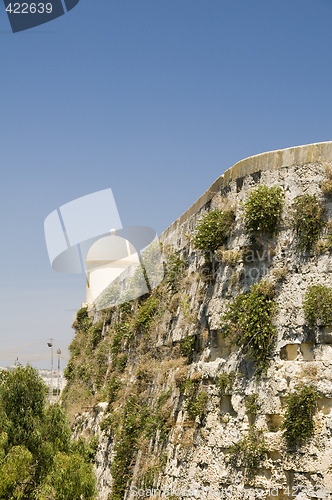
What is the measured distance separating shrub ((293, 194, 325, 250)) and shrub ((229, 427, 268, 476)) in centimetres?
291

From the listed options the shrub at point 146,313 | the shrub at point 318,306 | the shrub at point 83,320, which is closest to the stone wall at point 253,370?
the shrub at point 318,306

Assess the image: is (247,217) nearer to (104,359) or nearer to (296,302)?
(296,302)

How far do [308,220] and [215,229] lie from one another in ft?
6.58

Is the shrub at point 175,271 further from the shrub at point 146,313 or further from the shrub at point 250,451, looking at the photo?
the shrub at point 250,451

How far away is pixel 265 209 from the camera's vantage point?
354 inches

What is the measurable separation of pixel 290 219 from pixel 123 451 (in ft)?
23.3

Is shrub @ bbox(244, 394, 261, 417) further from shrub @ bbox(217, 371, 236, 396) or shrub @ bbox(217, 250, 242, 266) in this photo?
shrub @ bbox(217, 250, 242, 266)

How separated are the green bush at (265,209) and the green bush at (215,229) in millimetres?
780

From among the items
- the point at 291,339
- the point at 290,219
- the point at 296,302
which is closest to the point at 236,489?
the point at 291,339

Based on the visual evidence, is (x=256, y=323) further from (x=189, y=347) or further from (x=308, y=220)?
(x=189, y=347)

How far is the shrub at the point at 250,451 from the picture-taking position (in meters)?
8.02

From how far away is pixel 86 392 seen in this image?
19.2 meters

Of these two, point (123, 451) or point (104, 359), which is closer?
point (123, 451)

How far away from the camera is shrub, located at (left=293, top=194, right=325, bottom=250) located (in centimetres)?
858
